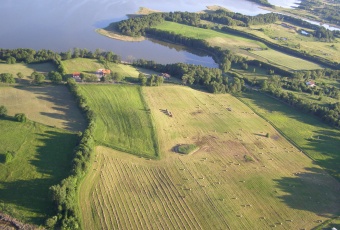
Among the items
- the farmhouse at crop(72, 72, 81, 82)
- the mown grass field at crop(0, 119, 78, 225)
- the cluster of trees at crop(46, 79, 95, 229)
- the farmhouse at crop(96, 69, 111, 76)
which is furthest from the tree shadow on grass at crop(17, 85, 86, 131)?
the farmhouse at crop(96, 69, 111, 76)

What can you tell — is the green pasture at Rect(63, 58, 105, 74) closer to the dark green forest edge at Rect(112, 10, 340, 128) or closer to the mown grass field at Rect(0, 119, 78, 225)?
the dark green forest edge at Rect(112, 10, 340, 128)

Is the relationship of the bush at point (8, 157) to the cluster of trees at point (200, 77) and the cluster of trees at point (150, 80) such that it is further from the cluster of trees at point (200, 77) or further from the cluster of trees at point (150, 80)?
the cluster of trees at point (200, 77)

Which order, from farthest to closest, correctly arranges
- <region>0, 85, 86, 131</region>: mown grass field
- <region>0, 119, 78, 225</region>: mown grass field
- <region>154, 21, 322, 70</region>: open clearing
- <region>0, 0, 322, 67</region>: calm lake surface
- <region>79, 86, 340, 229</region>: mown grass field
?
<region>154, 21, 322, 70</region>: open clearing, <region>0, 0, 322, 67</region>: calm lake surface, <region>0, 85, 86, 131</region>: mown grass field, <region>79, 86, 340, 229</region>: mown grass field, <region>0, 119, 78, 225</region>: mown grass field

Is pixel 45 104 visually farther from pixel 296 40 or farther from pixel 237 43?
pixel 296 40

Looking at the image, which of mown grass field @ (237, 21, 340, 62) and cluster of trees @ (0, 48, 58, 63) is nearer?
cluster of trees @ (0, 48, 58, 63)

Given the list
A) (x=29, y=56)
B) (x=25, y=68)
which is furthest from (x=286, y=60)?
(x=25, y=68)

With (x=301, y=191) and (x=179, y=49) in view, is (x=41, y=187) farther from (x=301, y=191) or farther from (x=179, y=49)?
(x=179, y=49)

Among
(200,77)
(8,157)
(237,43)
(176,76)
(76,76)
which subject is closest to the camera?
(8,157)
